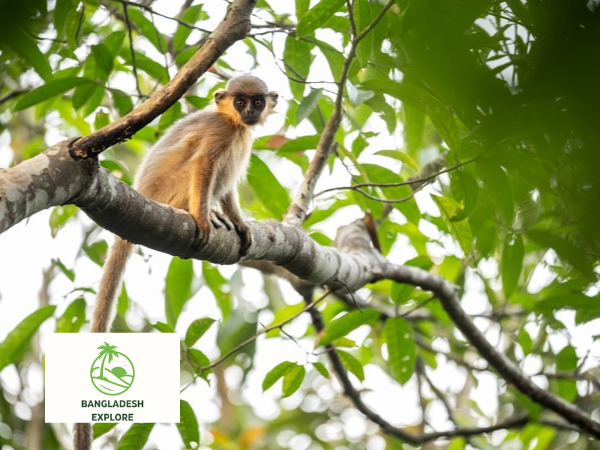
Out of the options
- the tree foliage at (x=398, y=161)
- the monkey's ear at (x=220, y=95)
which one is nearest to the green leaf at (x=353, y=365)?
the tree foliage at (x=398, y=161)

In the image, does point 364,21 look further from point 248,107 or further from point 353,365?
point 353,365

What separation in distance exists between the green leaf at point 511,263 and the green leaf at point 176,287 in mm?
1741

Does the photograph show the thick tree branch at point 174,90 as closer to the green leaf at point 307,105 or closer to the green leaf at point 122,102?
the green leaf at point 307,105

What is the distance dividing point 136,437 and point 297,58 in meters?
1.99

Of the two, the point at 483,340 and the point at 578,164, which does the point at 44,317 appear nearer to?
the point at 483,340

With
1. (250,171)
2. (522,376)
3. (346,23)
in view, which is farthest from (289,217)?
(522,376)

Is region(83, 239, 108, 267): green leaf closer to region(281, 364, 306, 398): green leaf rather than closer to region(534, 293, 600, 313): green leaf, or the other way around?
region(281, 364, 306, 398): green leaf

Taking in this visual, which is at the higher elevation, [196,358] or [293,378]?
[196,358]

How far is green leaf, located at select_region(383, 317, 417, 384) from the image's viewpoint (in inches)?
159

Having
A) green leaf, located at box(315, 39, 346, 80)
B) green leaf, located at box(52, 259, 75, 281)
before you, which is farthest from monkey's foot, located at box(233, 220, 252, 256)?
green leaf, located at box(52, 259, 75, 281)

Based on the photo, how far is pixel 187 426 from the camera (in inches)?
133

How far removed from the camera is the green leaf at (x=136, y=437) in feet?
10.8

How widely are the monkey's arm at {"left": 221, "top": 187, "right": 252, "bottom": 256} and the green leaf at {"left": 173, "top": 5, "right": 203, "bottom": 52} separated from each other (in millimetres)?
845

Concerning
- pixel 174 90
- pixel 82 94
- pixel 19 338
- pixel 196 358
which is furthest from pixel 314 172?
pixel 19 338
